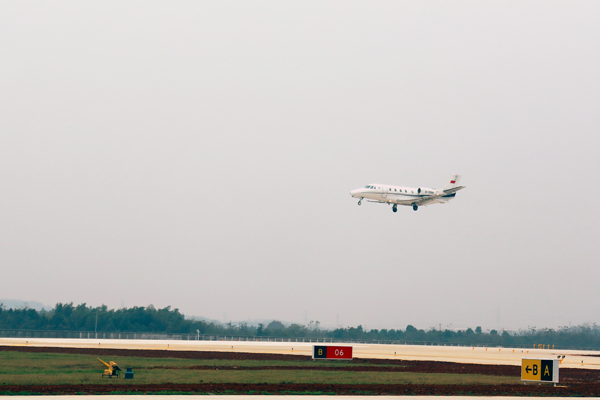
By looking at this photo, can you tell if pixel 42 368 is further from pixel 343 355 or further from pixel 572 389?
pixel 572 389

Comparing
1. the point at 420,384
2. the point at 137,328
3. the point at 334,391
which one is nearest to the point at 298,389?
the point at 334,391

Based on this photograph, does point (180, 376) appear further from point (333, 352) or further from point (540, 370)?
point (333, 352)

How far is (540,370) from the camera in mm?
44656

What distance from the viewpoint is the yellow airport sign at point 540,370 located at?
144 ft

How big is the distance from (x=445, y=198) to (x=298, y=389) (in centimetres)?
6808

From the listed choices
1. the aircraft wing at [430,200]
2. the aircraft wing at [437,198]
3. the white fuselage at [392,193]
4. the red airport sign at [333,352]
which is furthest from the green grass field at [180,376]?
the aircraft wing at [437,198]

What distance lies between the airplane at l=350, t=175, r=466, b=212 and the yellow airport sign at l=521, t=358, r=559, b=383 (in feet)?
159

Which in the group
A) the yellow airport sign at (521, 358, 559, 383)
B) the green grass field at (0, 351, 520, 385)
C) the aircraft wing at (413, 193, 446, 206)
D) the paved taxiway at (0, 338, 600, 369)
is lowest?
the paved taxiway at (0, 338, 600, 369)

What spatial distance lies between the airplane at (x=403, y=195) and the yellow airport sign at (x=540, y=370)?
4857cm

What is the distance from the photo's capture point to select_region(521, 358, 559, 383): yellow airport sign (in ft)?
144

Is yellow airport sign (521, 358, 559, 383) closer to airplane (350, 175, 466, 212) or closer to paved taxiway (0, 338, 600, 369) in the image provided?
paved taxiway (0, 338, 600, 369)

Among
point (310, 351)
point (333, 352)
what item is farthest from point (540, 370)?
point (310, 351)

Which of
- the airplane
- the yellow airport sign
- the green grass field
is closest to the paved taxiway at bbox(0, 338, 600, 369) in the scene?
the airplane

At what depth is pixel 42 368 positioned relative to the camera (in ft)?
174
